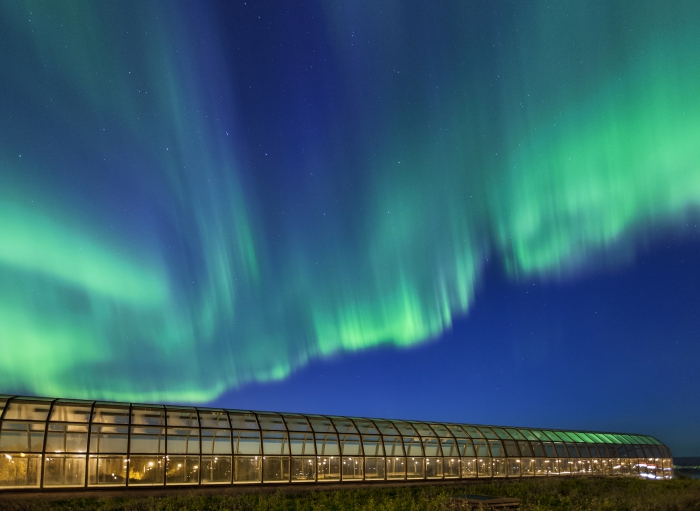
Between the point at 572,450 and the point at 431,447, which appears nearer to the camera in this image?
the point at 431,447

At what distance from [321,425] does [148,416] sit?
12.2 meters

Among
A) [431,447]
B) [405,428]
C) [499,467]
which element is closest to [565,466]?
[499,467]

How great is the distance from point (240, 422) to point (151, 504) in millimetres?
11896

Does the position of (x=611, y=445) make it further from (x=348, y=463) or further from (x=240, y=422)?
(x=240, y=422)

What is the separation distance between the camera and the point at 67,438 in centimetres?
3005

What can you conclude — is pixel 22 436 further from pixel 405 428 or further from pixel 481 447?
pixel 481 447

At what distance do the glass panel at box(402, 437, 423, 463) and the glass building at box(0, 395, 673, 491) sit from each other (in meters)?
0.08

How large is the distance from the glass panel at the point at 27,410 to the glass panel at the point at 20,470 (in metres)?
2.02

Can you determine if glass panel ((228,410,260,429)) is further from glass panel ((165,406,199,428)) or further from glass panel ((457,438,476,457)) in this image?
glass panel ((457,438,476,457))

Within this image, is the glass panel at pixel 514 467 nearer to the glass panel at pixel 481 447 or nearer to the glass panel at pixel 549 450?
the glass panel at pixel 481 447

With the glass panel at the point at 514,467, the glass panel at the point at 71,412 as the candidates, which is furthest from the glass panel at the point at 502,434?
the glass panel at the point at 71,412

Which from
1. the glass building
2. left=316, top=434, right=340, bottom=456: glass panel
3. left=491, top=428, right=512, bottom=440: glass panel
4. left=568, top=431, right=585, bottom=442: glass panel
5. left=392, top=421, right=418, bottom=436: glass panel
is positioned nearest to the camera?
the glass building

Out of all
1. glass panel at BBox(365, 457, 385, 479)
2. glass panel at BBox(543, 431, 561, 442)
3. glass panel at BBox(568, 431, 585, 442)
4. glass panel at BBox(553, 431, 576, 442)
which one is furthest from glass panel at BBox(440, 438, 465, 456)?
glass panel at BBox(568, 431, 585, 442)

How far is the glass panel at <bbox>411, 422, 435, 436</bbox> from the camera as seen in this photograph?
145ft
